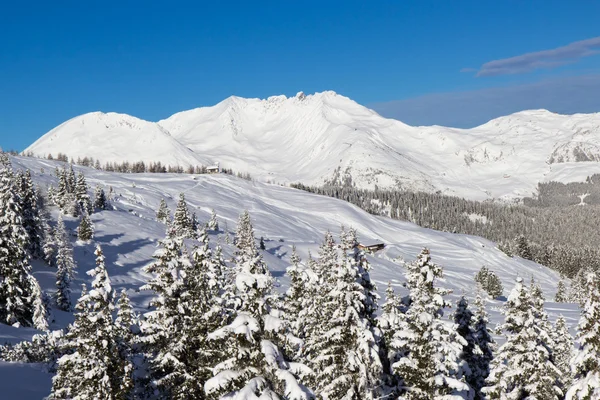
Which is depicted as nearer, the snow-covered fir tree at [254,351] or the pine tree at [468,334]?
the snow-covered fir tree at [254,351]

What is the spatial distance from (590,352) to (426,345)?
22.1 ft

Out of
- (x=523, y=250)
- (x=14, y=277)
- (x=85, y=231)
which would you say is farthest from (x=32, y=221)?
(x=523, y=250)

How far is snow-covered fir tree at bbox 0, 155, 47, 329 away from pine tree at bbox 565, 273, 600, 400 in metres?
37.0

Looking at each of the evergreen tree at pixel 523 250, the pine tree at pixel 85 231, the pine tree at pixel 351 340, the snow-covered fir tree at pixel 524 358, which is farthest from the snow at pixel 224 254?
the snow-covered fir tree at pixel 524 358

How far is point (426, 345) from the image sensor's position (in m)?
19.7

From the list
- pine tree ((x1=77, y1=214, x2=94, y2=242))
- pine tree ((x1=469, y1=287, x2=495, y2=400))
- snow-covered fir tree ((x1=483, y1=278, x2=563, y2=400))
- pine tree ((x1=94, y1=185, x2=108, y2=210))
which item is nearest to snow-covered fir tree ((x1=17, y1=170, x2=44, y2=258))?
pine tree ((x1=77, y1=214, x2=94, y2=242))

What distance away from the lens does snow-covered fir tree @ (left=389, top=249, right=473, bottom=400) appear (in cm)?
1961

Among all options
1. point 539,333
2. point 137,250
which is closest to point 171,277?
point 539,333

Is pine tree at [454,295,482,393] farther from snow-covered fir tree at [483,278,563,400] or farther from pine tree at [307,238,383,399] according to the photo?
pine tree at [307,238,383,399]

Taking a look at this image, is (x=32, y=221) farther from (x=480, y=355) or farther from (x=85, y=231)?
(x=480, y=355)

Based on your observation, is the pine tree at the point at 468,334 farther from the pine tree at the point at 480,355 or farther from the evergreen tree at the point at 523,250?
the evergreen tree at the point at 523,250

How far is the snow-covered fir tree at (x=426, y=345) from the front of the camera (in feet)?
64.3

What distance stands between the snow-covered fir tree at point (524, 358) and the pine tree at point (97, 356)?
17.2 meters

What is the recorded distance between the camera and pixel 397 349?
21859 millimetres
